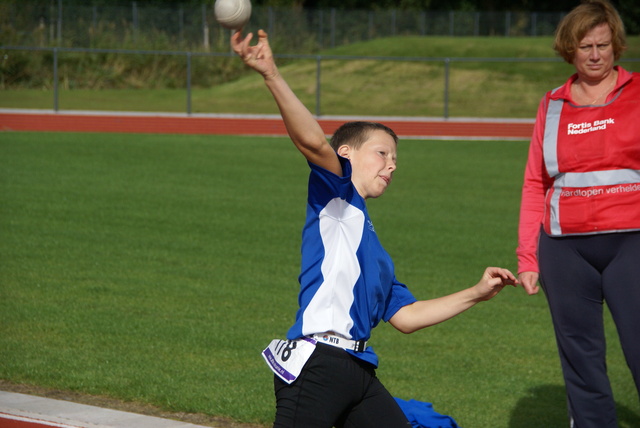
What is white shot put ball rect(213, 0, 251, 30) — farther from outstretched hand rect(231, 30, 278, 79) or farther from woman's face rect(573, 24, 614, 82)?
woman's face rect(573, 24, 614, 82)

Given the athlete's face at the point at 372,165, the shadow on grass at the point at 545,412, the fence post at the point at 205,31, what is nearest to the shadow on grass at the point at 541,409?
the shadow on grass at the point at 545,412

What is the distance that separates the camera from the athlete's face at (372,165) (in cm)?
354

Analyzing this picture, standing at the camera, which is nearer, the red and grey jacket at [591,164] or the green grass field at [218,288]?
the red and grey jacket at [591,164]

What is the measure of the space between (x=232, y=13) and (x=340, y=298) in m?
1.14

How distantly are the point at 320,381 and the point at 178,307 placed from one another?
193 inches

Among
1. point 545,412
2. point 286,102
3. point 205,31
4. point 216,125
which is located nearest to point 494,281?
point 286,102

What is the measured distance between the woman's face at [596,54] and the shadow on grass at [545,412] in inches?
90.2

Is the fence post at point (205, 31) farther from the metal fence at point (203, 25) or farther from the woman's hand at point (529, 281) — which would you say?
the woman's hand at point (529, 281)

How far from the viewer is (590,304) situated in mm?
4535

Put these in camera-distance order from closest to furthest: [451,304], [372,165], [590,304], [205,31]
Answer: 1. [372,165]
2. [451,304]
3. [590,304]
4. [205,31]

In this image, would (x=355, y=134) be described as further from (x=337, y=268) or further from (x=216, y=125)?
(x=216, y=125)

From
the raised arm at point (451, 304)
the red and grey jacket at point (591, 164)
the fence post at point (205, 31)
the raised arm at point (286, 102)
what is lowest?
the raised arm at point (451, 304)

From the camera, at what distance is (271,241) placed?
1119 centimetres

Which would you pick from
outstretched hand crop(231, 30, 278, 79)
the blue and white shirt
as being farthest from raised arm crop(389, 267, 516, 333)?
outstretched hand crop(231, 30, 278, 79)
